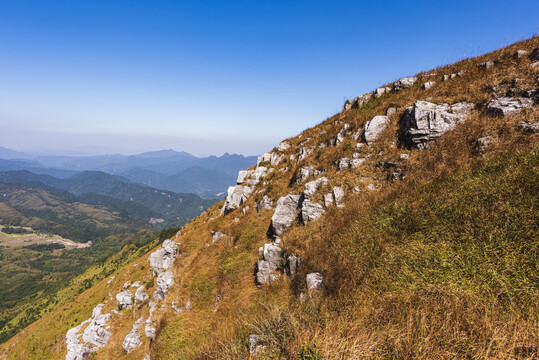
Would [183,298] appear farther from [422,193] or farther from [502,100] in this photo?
[502,100]

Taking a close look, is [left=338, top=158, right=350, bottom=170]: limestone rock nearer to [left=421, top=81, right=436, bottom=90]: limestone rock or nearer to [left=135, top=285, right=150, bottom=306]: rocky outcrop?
[left=421, top=81, right=436, bottom=90]: limestone rock

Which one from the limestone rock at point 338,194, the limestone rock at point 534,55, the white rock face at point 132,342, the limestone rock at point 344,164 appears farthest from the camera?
the white rock face at point 132,342

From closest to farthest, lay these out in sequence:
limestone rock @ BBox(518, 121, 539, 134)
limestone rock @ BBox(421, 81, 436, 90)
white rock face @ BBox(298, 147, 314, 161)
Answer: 1. limestone rock @ BBox(518, 121, 539, 134)
2. limestone rock @ BBox(421, 81, 436, 90)
3. white rock face @ BBox(298, 147, 314, 161)

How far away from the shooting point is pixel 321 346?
11.9ft

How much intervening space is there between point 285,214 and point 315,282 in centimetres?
577

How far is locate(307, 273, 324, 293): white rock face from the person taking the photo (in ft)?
21.3

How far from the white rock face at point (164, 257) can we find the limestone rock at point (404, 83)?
2773 centimetres

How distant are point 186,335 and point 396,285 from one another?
9.22 m

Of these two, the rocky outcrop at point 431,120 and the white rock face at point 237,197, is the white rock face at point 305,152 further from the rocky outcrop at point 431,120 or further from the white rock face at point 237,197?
the rocky outcrop at point 431,120

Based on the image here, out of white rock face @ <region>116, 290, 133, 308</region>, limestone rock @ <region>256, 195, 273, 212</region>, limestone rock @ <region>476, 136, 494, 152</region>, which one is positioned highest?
limestone rock @ <region>476, 136, 494, 152</region>

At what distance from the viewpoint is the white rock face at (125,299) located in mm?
25441

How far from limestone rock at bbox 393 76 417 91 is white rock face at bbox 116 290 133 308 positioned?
128 feet

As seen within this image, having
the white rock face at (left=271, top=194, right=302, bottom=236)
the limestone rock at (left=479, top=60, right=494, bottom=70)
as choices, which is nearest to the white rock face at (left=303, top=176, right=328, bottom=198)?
the white rock face at (left=271, top=194, right=302, bottom=236)

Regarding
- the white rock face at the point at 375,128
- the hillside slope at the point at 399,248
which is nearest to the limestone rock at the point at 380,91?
the hillside slope at the point at 399,248
